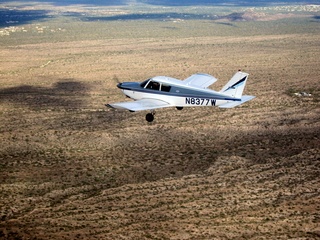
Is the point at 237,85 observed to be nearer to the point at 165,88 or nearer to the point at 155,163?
the point at 165,88

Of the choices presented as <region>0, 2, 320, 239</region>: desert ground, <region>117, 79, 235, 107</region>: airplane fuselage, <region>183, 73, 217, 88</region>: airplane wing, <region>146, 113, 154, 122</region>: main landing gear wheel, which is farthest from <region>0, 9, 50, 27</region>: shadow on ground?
<region>117, 79, 235, 107</region>: airplane fuselage

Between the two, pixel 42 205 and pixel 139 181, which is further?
pixel 139 181

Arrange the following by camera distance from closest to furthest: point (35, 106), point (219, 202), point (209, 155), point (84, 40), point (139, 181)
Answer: point (219, 202), point (139, 181), point (209, 155), point (35, 106), point (84, 40)

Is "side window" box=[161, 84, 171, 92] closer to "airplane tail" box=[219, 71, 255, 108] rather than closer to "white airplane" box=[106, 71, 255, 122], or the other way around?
"white airplane" box=[106, 71, 255, 122]

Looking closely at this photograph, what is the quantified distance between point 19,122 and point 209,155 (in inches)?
572

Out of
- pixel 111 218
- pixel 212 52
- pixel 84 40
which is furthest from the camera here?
pixel 84 40

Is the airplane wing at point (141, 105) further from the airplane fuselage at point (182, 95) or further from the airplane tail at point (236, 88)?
the airplane tail at point (236, 88)

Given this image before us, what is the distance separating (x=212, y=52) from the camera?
215ft

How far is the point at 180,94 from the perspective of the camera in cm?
2544

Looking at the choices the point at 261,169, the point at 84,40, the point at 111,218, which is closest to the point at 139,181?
the point at 111,218

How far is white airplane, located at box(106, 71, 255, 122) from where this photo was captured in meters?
24.4

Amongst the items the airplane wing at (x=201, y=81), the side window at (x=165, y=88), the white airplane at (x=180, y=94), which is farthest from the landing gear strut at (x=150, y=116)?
the airplane wing at (x=201, y=81)

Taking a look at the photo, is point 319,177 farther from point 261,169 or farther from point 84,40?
point 84,40

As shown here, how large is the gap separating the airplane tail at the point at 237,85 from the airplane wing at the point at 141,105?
4.16 meters
